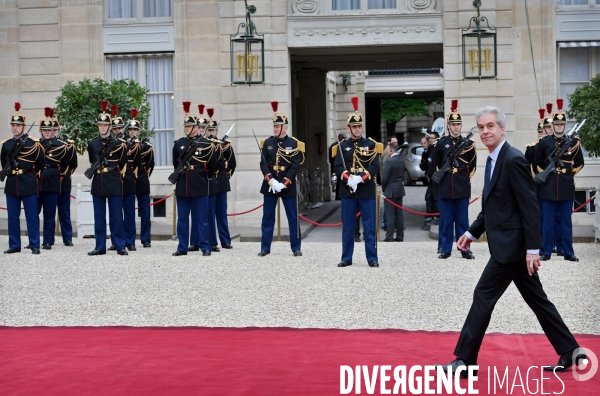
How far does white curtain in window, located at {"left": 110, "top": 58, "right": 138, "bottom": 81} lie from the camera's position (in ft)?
79.1

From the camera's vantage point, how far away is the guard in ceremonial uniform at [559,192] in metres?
15.3

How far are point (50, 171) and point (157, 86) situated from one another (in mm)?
6839

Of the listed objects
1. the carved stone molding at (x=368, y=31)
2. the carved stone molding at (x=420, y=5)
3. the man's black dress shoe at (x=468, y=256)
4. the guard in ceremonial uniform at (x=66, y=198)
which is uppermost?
the carved stone molding at (x=420, y=5)

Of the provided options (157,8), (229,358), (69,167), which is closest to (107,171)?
(69,167)

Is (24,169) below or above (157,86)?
below

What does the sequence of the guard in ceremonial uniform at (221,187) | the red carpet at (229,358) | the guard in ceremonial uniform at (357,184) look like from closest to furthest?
the red carpet at (229,358) → the guard in ceremonial uniform at (357,184) → the guard in ceremonial uniform at (221,187)

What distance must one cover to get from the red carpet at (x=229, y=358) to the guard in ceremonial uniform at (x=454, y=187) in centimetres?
694

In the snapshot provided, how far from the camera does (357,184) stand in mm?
14625

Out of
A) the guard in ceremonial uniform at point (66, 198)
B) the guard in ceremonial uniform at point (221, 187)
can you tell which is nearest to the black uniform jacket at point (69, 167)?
the guard in ceremonial uniform at point (66, 198)

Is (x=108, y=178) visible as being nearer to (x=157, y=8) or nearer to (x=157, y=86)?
(x=157, y=86)

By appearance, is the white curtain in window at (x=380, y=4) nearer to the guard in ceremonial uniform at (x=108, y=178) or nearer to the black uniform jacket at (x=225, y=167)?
the black uniform jacket at (x=225, y=167)

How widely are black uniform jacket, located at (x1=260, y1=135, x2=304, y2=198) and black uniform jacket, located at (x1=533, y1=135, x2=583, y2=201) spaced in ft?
11.6

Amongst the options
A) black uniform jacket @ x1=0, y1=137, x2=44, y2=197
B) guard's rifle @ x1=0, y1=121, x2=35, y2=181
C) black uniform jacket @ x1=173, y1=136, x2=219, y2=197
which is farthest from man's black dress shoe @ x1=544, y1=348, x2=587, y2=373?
guard's rifle @ x1=0, y1=121, x2=35, y2=181

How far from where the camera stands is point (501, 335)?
903 cm
